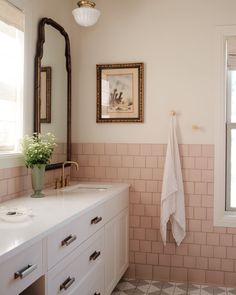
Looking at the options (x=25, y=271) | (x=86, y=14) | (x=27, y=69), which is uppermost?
(x=86, y=14)

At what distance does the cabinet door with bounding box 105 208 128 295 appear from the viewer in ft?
9.48

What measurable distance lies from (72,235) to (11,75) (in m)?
1.30

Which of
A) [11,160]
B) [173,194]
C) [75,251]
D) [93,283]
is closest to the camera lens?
[75,251]

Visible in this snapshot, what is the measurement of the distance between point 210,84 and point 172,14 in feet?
2.44

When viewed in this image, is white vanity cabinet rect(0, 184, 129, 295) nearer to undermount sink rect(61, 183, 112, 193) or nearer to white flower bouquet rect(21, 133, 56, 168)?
undermount sink rect(61, 183, 112, 193)

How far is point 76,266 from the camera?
87.1 inches

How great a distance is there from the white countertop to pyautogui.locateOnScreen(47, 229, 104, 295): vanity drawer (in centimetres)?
22

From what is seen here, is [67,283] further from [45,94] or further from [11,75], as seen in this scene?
[45,94]

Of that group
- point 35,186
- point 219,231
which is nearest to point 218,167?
point 219,231

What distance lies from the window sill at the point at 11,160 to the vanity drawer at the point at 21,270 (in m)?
0.96

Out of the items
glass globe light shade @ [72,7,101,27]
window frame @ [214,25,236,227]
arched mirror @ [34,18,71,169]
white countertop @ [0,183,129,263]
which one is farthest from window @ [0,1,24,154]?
window frame @ [214,25,236,227]

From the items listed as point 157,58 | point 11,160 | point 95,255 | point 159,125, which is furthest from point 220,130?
point 11,160

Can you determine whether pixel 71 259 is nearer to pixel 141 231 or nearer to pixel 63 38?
pixel 141 231

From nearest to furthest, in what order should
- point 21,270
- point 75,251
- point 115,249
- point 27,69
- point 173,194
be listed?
point 21,270
point 75,251
point 27,69
point 115,249
point 173,194
